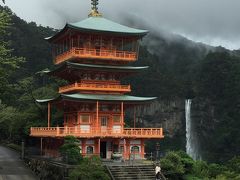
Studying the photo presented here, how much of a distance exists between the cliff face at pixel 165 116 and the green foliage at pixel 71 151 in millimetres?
69975

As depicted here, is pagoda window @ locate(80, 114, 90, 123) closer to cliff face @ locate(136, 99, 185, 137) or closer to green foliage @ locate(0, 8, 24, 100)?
green foliage @ locate(0, 8, 24, 100)

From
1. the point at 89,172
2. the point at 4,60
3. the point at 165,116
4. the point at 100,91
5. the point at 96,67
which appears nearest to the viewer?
the point at 89,172

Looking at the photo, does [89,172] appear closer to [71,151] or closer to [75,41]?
[71,151]

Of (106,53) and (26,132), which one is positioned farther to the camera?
(26,132)

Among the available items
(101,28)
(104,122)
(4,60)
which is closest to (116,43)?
(101,28)

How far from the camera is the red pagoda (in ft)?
121

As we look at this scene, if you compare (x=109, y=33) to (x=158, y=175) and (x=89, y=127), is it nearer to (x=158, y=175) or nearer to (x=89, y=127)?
(x=89, y=127)

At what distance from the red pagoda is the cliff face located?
210ft

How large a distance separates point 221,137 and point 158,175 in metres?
69.9

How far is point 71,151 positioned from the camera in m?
32.8

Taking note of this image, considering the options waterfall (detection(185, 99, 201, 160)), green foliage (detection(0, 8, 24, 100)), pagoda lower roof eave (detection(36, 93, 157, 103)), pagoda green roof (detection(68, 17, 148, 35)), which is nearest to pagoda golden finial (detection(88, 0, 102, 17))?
pagoda green roof (detection(68, 17, 148, 35))

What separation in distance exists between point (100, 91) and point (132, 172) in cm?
879

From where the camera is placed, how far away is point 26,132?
45875 millimetres

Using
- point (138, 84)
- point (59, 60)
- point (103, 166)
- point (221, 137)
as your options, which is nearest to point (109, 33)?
point (59, 60)
